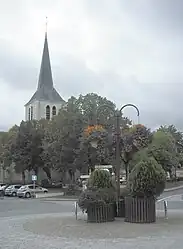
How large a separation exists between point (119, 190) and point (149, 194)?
1676 millimetres

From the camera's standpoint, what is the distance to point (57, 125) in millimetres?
57656

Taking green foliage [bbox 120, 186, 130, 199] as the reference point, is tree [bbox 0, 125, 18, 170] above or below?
above

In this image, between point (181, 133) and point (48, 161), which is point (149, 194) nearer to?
point (48, 161)

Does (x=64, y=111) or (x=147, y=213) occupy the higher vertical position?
(x=64, y=111)

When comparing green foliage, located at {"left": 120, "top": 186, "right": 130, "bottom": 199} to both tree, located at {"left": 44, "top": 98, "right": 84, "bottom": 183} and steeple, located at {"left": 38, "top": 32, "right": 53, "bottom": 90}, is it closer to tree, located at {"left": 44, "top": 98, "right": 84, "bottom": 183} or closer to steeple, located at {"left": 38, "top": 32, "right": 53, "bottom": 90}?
tree, located at {"left": 44, "top": 98, "right": 84, "bottom": 183}

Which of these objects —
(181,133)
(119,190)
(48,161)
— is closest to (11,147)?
(48,161)

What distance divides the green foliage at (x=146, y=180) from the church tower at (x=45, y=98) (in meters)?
71.6

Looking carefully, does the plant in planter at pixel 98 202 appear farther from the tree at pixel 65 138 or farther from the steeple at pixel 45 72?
the steeple at pixel 45 72

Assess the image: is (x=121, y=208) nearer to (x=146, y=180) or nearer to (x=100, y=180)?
(x=100, y=180)

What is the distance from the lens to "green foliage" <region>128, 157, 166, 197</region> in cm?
1638

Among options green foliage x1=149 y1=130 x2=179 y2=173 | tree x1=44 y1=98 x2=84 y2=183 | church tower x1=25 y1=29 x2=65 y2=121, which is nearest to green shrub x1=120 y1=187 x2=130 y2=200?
green foliage x1=149 y1=130 x2=179 y2=173

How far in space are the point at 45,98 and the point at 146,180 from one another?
74.4 m

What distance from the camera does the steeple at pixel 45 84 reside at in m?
88.9

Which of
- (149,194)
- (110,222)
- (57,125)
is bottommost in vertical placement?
(110,222)
